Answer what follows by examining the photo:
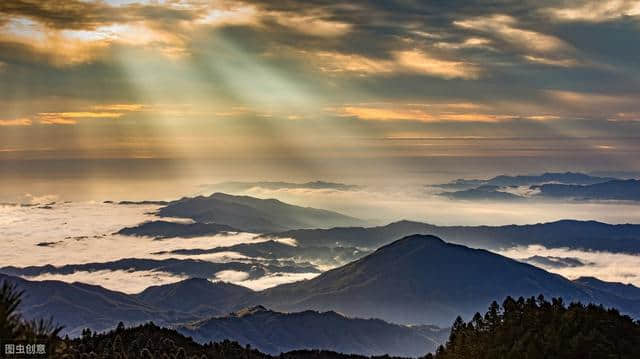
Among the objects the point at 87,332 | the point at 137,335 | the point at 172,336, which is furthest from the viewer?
the point at 172,336

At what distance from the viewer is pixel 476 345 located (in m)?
50.5

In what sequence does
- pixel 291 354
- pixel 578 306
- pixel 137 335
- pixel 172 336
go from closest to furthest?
1. pixel 578 306
2. pixel 137 335
3. pixel 172 336
4. pixel 291 354

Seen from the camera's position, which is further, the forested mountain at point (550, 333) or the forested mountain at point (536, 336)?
the forested mountain at point (550, 333)

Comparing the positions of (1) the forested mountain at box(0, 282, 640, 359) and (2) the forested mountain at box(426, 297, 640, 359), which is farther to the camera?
(2) the forested mountain at box(426, 297, 640, 359)

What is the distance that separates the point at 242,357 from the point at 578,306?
30.7 metres

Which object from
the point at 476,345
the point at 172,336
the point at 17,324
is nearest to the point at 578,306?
the point at 476,345

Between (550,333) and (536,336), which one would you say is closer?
(536,336)

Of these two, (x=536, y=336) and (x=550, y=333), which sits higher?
(x=550, y=333)

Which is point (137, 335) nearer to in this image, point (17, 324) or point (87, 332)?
point (87, 332)

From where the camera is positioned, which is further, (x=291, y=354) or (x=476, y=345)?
(x=291, y=354)

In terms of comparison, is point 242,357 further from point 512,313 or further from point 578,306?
point 578,306

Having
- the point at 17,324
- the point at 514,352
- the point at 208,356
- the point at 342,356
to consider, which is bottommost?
the point at 342,356

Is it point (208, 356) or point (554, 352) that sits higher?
point (554, 352)

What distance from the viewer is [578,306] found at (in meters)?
46.9
